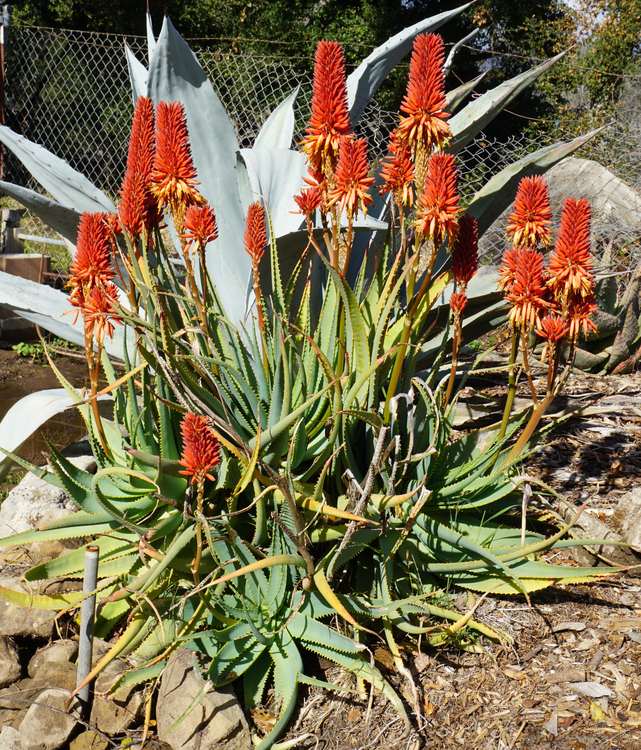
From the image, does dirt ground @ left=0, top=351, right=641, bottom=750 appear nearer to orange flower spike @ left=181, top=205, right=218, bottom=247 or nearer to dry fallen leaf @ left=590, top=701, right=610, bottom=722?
dry fallen leaf @ left=590, top=701, right=610, bottom=722

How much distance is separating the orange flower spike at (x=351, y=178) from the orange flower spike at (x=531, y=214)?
0.39 meters

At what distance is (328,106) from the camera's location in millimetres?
1917

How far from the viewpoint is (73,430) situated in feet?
13.8

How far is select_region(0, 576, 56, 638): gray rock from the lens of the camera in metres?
2.39

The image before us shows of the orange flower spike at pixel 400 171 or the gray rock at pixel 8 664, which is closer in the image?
the orange flower spike at pixel 400 171

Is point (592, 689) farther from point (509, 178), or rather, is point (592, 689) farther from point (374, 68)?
point (374, 68)

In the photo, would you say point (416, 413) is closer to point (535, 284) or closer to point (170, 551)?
point (535, 284)

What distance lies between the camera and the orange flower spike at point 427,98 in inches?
75.5

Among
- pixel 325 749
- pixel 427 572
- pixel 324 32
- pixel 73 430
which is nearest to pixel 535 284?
pixel 427 572

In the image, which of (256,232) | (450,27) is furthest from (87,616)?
(450,27)

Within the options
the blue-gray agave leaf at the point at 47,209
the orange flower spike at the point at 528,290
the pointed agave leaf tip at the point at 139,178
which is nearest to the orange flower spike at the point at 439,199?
the orange flower spike at the point at 528,290

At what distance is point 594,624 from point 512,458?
0.55 meters

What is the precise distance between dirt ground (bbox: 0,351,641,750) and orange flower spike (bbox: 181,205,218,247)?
1.19 meters

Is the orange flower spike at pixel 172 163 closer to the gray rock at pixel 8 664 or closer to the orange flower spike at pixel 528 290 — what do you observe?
the orange flower spike at pixel 528 290
